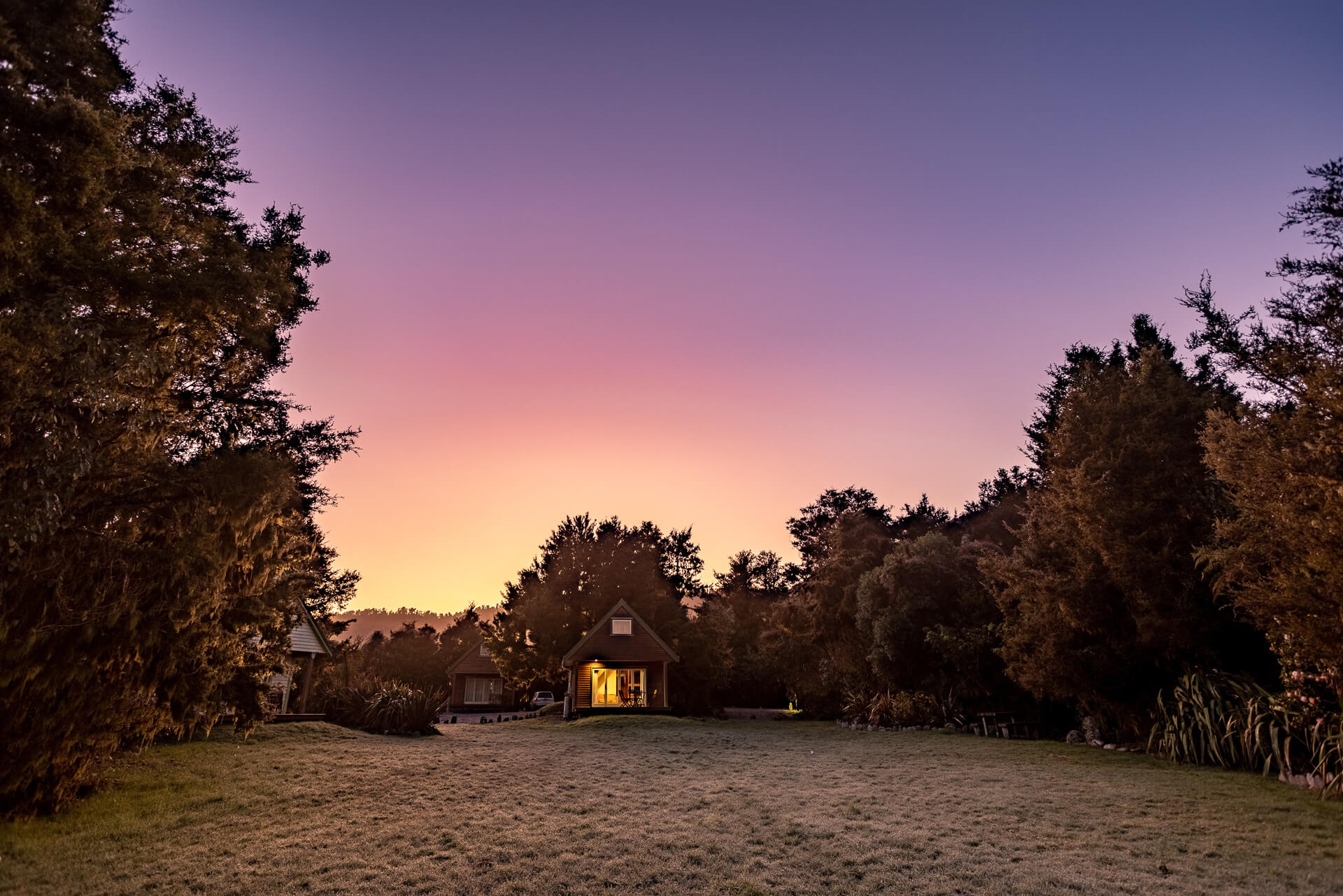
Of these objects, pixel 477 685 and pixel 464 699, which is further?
pixel 477 685

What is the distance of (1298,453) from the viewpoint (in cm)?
847

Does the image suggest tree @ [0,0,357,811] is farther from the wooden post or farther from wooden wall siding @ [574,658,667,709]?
wooden wall siding @ [574,658,667,709]

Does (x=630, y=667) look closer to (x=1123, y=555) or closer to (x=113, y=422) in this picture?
(x=1123, y=555)

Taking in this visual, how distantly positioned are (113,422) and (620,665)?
29996 millimetres

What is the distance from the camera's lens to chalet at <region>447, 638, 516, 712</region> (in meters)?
52.1

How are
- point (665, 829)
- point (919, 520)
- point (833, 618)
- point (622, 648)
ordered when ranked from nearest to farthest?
1. point (665, 829)
2. point (833, 618)
3. point (622, 648)
4. point (919, 520)

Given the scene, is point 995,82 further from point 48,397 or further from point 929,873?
point 48,397

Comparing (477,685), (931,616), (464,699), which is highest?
(931,616)

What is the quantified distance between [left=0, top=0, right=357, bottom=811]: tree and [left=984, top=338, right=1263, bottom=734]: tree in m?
17.0

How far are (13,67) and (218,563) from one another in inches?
234

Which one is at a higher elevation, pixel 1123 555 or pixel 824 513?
pixel 824 513

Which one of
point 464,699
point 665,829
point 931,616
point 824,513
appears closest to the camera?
point 665,829

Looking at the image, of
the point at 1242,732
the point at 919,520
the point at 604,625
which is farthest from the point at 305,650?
the point at 919,520

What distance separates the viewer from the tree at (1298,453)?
8.04 metres
